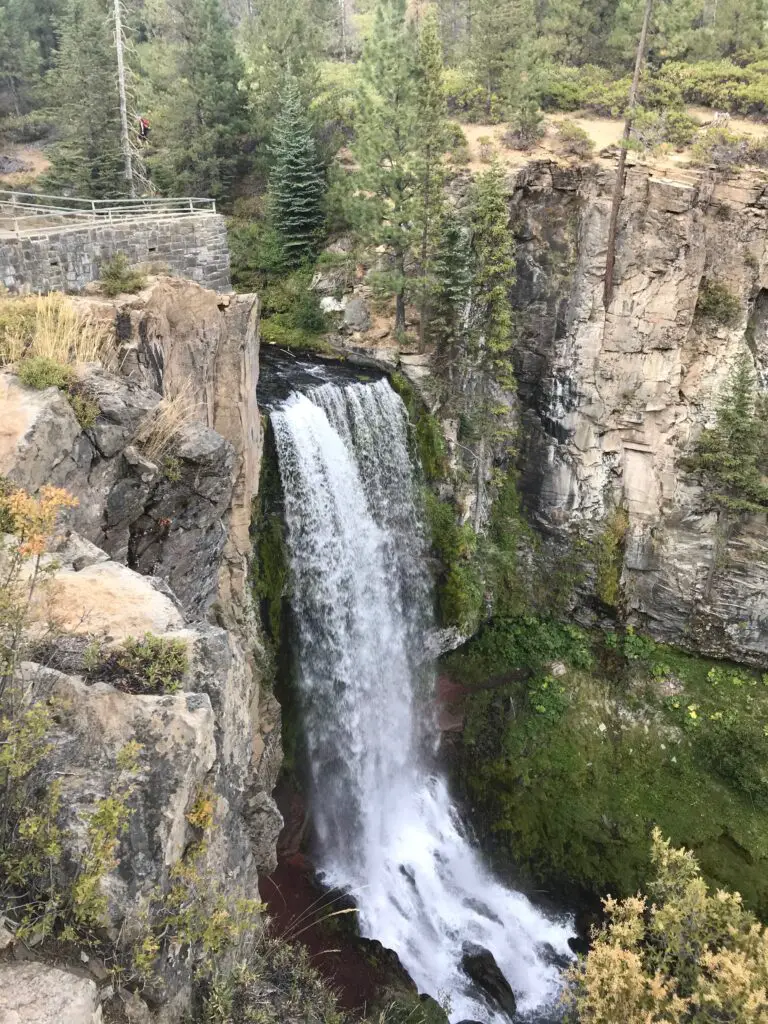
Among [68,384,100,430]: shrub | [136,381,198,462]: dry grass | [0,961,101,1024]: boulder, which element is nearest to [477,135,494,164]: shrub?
[136,381,198,462]: dry grass

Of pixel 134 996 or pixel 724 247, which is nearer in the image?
pixel 134 996

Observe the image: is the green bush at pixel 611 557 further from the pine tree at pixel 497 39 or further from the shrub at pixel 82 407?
the shrub at pixel 82 407

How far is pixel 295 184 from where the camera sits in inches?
908

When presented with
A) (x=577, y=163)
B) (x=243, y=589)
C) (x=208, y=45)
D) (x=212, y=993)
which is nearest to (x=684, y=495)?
(x=577, y=163)

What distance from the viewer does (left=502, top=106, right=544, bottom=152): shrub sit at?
21.6m

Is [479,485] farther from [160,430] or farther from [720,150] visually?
[160,430]

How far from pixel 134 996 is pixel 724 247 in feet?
71.4

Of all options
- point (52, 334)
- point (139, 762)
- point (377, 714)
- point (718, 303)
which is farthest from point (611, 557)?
point (139, 762)

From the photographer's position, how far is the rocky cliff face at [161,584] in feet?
17.0

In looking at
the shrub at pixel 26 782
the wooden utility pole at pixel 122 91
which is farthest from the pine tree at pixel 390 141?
the shrub at pixel 26 782

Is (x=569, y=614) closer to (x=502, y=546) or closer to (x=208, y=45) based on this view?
(x=502, y=546)

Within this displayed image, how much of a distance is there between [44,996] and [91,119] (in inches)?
1049

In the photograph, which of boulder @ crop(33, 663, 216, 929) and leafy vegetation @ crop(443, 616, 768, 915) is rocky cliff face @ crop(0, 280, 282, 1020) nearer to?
boulder @ crop(33, 663, 216, 929)

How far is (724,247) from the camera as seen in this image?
63.8 ft
